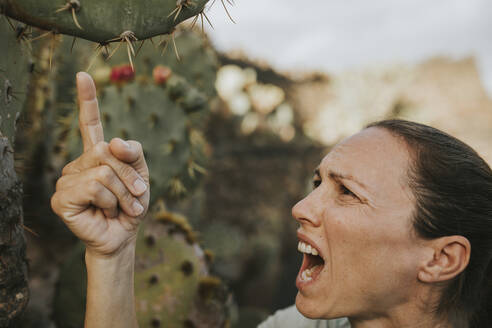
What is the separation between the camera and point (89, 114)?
992mm

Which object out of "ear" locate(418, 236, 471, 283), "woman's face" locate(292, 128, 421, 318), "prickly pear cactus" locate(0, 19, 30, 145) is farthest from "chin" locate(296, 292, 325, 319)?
"prickly pear cactus" locate(0, 19, 30, 145)

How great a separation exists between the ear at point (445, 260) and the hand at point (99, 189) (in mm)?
740

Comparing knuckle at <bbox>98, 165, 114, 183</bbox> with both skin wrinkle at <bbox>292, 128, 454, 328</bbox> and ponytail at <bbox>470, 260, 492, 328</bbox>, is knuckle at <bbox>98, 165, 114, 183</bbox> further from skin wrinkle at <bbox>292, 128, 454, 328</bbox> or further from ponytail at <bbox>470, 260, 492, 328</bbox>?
ponytail at <bbox>470, 260, 492, 328</bbox>

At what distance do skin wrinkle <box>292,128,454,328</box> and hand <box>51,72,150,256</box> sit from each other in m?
0.44

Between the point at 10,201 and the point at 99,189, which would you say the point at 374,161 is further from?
the point at 10,201

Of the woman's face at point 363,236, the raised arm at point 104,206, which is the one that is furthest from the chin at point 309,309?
the raised arm at point 104,206

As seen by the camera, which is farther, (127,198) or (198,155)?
(198,155)

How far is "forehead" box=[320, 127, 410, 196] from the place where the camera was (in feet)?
3.54

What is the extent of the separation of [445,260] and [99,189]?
0.88 m

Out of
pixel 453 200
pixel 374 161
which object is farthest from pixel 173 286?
pixel 453 200

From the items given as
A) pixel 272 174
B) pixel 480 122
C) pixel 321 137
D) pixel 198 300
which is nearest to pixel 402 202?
pixel 198 300

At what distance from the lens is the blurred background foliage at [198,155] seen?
5.68ft

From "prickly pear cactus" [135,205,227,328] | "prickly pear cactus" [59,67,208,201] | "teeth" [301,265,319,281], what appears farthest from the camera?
"prickly pear cactus" [59,67,208,201]

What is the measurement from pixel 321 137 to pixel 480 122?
26.3 feet
